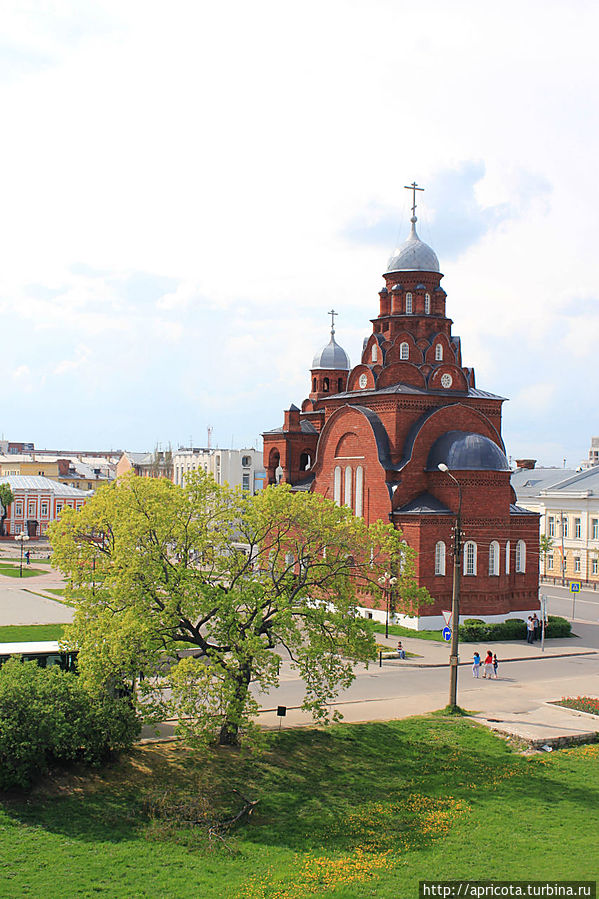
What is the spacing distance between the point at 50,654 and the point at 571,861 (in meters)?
13.4

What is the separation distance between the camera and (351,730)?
22062 mm

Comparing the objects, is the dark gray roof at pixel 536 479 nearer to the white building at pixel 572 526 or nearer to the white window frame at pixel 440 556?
the white building at pixel 572 526

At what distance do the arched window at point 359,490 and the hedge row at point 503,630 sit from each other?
8.10m

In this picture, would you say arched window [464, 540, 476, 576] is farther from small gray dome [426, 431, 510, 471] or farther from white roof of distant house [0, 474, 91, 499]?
white roof of distant house [0, 474, 91, 499]

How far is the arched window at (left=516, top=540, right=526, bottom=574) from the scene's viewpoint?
1660 inches

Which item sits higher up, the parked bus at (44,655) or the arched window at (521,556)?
the arched window at (521,556)

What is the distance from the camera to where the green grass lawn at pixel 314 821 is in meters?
13.8

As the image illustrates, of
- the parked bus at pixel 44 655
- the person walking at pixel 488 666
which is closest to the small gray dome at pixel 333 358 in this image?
the person walking at pixel 488 666

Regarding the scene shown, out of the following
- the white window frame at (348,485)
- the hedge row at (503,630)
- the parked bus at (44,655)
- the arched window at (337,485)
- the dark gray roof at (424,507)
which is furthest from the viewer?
the arched window at (337,485)

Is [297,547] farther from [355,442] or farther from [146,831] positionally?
[355,442]

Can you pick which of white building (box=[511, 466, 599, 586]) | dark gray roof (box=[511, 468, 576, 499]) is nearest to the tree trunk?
white building (box=[511, 466, 599, 586])

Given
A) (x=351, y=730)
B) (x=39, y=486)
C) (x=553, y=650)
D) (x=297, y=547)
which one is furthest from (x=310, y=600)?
(x=39, y=486)

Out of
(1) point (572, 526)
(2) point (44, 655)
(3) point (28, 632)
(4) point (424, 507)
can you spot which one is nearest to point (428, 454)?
(4) point (424, 507)

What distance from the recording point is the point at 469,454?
4003cm
